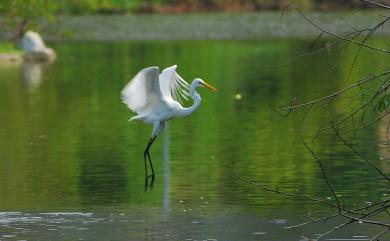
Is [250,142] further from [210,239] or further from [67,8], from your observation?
[67,8]

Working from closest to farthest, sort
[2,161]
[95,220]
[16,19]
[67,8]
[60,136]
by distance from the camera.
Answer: [95,220], [2,161], [60,136], [16,19], [67,8]

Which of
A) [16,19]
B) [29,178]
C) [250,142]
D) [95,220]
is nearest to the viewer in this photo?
[95,220]

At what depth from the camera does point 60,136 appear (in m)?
19.7

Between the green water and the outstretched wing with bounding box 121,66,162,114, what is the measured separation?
808mm

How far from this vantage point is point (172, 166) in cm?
1579

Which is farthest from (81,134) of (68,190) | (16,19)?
(16,19)

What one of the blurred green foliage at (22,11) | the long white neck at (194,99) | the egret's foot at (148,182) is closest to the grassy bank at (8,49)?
the blurred green foliage at (22,11)

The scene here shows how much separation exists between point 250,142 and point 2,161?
3.69 meters

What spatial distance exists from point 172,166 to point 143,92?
3.62 ft

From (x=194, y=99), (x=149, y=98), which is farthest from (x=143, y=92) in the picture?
(x=194, y=99)

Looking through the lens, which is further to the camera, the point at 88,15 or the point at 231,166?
the point at 88,15

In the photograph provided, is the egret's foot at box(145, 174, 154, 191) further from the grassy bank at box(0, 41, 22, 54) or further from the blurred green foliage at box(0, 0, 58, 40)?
the blurred green foliage at box(0, 0, 58, 40)

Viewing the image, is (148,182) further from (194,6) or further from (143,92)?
(194,6)

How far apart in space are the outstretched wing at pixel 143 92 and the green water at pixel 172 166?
Answer: 81 centimetres
